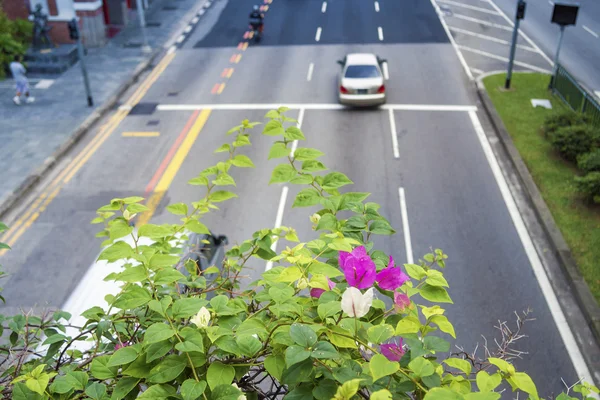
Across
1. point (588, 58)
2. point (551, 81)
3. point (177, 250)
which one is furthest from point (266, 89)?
point (177, 250)

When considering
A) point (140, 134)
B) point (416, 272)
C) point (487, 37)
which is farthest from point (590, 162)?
point (487, 37)

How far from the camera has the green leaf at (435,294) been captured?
11.1 ft

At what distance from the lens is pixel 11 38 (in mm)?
22750

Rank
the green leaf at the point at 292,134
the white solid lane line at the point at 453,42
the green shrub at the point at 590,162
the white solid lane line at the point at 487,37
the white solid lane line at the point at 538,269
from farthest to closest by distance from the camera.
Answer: the white solid lane line at the point at 487,37
the white solid lane line at the point at 453,42
the green shrub at the point at 590,162
the white solid lane line at the point at 538,269
the green leaf at the point at 292,134

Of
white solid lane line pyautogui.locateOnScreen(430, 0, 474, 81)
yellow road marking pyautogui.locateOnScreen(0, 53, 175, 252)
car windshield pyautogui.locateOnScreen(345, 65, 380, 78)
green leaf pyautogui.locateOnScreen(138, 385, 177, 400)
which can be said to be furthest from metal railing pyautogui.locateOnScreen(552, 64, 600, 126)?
green leaf pyautogui.locateOnScreen(138, 385, 177, 400)

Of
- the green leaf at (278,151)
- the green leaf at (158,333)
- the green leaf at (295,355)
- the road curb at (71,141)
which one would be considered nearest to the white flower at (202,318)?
the green leaf at (158,333)

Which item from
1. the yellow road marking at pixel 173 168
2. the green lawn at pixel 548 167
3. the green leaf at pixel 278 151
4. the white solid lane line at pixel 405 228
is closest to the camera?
the green leaf at pixel 278 151

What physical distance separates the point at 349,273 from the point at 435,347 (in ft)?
1.83

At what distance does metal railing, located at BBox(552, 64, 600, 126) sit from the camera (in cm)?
1656

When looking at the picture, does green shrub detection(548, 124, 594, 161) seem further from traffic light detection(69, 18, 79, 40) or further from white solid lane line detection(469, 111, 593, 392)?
traffic light detection(69, 18, 79, 40)

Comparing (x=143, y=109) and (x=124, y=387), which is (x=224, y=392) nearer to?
(x=124, y=387)

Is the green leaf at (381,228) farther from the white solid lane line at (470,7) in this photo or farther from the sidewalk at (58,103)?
the white solid lane line at (470,7)

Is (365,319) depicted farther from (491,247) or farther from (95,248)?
(95,248)

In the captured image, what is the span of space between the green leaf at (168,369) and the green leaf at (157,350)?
0.05m
